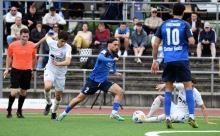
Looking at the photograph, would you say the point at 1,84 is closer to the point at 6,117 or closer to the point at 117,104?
the point at 6,117

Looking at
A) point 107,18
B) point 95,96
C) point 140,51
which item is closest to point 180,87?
point 95,96

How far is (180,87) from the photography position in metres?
15.2

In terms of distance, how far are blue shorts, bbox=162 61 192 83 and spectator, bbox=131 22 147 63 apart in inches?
495

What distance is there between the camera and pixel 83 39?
26.5 metres

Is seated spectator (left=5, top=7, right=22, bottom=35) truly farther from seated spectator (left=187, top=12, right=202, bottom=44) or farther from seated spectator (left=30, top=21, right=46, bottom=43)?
seated spectator (left=187, top=12, right=202, bottom=44)

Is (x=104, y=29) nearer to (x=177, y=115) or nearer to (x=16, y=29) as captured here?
(x=16, y=29)

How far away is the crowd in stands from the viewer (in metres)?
25.9

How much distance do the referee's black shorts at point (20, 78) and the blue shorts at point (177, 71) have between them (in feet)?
17.3

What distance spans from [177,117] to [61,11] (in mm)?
14142

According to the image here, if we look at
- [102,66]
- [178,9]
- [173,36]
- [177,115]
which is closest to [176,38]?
[173,36]

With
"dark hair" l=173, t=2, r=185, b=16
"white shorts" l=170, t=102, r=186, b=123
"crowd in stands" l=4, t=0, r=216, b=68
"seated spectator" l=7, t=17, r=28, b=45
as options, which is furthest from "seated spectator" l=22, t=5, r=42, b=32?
"dark hair" l=173, t=2, r=185, b=16

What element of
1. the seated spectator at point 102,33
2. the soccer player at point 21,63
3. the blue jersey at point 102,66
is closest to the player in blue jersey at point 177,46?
the blue jersey at point 102,66

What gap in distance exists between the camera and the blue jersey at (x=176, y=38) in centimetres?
1314

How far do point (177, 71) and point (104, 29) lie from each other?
1392 cm
